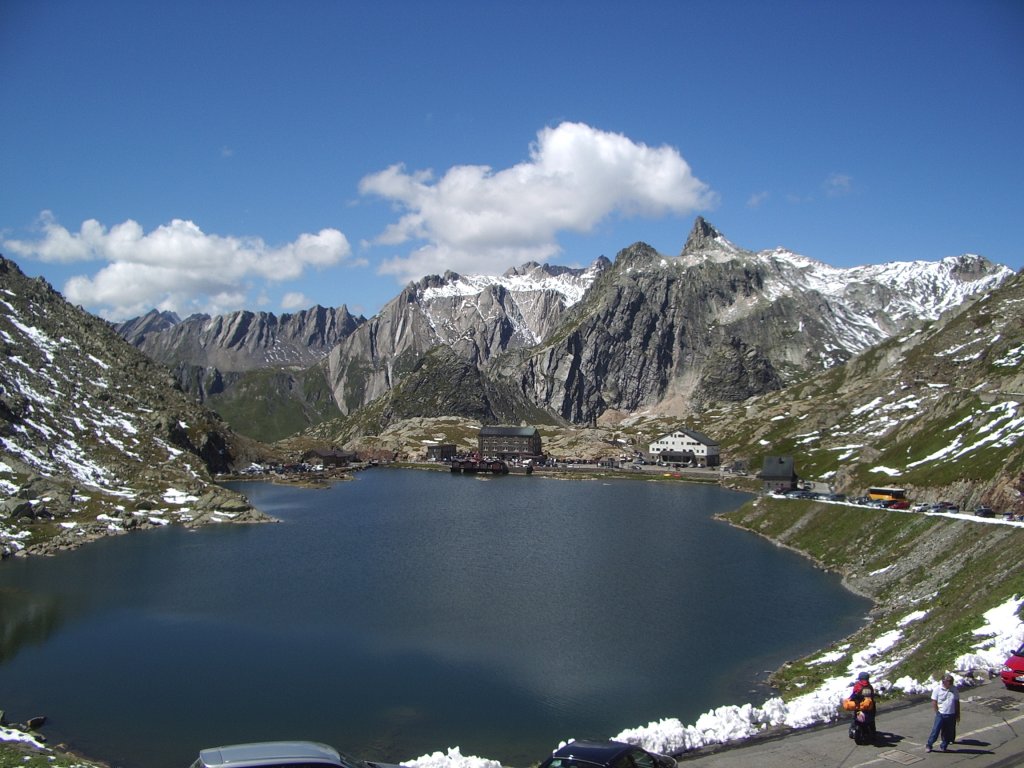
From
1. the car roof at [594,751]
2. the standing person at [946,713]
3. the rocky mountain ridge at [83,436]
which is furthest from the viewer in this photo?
the rocky mountain ridge at [83,436]

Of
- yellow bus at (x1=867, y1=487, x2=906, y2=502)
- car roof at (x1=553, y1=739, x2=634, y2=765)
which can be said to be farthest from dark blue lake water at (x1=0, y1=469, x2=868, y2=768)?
yellow bus at (x1=867, y1=487, x2=906, y2=502)

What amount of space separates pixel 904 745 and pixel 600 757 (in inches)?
449

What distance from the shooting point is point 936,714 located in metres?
23.1

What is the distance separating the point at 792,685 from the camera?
43000mm

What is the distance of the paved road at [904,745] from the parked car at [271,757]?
40.2 ft

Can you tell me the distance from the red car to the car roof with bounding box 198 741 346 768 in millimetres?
24472

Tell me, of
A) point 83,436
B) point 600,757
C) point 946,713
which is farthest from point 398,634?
point 83,436

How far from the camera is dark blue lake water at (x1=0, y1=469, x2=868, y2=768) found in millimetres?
39688

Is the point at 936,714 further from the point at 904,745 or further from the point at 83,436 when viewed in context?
the point at 83,436

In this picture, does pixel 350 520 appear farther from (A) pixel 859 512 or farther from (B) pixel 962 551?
(B) pixel 962 551

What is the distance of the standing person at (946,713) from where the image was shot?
72.6 feet

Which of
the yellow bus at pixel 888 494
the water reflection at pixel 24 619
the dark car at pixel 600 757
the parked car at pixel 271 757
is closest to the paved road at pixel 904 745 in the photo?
the dark car at pixel 600 757

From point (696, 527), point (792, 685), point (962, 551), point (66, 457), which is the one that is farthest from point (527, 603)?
point (66, 457)

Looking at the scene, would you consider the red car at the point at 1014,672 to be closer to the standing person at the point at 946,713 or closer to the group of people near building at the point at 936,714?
the group of people near building at the point at 936,714
